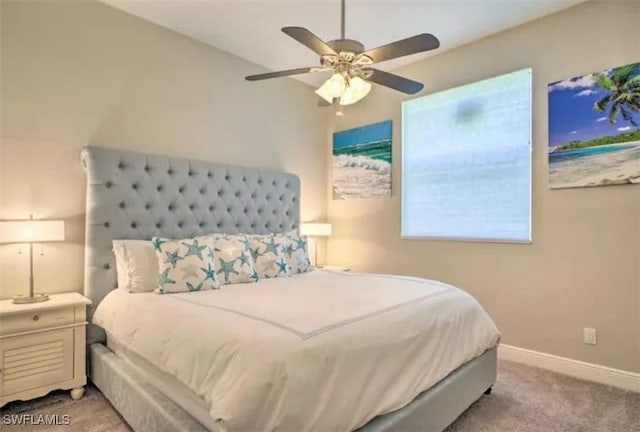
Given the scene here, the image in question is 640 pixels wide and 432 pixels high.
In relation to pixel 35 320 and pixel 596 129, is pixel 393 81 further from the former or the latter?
pixel 35 320

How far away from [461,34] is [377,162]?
149 cm

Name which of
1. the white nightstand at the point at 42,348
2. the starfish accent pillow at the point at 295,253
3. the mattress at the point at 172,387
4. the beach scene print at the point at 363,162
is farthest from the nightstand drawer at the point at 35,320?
the beach scene print at the point at 363,162

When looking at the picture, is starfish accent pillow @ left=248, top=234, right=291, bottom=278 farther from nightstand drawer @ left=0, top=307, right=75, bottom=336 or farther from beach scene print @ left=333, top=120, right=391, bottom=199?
beach scene print @ left=333, top=120, right=391, bottom=199

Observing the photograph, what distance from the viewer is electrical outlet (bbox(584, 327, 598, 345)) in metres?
2.70

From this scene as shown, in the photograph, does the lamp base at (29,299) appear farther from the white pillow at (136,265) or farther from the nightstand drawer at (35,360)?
the white pillow at (136,265)

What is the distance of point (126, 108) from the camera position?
9.77 feet

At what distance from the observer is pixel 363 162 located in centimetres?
431

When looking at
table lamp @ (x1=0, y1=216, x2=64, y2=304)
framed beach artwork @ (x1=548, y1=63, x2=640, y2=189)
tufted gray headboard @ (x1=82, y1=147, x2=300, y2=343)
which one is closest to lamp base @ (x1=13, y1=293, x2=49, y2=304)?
table lamp @ (x1=0, y1=216, x2=64, y2=304)

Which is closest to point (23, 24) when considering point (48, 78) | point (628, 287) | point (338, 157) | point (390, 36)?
point (48, 78)

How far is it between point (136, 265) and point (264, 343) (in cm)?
156

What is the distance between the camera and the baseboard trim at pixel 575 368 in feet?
8.38

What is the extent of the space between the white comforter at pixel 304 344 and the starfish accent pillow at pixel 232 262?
1.07 ft

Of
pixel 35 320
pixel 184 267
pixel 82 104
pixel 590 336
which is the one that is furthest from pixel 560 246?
pixel 82 104

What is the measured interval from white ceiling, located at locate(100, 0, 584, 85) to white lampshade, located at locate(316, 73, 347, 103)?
926 millimetres
